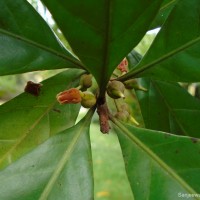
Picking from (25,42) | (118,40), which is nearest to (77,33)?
(118,40)

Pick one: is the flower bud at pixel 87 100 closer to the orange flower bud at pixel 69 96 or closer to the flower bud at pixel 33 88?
the orange flower bud at pixel 69 96

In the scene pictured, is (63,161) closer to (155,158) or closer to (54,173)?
(54,173)

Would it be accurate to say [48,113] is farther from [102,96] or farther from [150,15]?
[150,15]

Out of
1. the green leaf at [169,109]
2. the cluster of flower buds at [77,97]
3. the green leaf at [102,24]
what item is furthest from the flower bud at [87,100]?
the green leaf at [169,109]

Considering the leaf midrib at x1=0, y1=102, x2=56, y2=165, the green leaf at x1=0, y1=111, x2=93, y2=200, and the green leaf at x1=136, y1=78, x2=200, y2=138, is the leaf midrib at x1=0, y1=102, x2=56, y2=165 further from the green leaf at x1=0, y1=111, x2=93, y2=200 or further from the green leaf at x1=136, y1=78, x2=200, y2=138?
the green leaf at x1=136, y1=78, x2=200, y2=138

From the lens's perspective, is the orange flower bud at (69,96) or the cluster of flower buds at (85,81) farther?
the cluster of flower buds at (85,81)

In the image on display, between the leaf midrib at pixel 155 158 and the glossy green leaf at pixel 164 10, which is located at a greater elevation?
the glossy green leaf at pixel 164 10

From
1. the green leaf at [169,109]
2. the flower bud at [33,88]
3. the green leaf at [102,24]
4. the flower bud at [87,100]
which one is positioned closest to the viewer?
the green leaf at [102,24]
